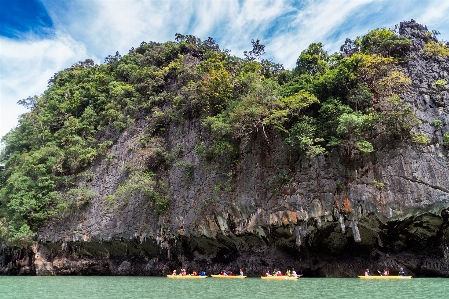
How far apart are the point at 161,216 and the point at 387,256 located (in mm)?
11876

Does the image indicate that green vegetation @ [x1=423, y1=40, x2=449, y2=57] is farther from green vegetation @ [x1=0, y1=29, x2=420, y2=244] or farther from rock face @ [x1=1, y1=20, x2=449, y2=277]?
green vegetation @ [x1=0, y1=29, x2=420, y2=244]

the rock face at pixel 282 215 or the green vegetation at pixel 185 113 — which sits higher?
the green vegetation at pixel 185 113

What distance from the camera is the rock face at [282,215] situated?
15930 mm

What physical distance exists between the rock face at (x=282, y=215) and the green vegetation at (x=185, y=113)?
0.57 meters

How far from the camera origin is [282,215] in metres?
17.0

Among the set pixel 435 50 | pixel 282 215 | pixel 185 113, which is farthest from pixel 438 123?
pixel 185 113

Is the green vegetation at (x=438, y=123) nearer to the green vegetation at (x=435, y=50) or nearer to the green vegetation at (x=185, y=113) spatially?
the green vegetation at (x=185, y=113)

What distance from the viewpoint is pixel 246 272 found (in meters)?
19.3

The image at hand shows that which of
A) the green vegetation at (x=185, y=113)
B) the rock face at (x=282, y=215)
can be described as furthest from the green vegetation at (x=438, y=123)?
the green vegetation at (x=185, y=113)

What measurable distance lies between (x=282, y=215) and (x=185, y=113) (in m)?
9.82

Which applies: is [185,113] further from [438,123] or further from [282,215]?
[438,123]

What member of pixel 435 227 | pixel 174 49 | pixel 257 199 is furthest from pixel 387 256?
pixel 174 49

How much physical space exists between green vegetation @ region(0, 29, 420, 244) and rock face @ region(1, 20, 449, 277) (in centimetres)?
57

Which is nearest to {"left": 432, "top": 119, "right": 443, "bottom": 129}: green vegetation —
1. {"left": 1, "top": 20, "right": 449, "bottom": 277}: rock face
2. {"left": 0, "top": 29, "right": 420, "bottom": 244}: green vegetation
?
{"left": 1, "top": 20, "right": 449, "bottom": 277}: rock face
